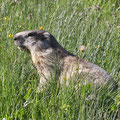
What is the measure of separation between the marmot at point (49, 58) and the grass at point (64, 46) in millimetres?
116

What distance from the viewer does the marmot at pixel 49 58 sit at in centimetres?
375

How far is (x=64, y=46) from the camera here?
4637mm

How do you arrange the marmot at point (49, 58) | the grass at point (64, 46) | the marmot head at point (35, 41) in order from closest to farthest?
1. the grass at point (64, 46)
2. the marmot at point (49, 58)
3. the marmot head at point (35, 41)

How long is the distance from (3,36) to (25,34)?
0.52 metres

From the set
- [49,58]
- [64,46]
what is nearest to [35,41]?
[49,58]

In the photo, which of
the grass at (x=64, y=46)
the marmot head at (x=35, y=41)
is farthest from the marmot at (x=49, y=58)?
the grass at (x=64, y=46)

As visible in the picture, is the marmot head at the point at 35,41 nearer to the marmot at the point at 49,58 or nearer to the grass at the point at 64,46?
the marmot at the point at 49,58

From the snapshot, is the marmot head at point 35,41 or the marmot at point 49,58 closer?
the marmot at point 49,58

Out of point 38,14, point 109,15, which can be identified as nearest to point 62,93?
point 38,14

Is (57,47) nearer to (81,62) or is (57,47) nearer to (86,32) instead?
(81,62)

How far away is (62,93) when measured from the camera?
3025 millimetres

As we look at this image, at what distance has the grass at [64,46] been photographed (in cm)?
290

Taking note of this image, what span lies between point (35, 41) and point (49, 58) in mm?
302

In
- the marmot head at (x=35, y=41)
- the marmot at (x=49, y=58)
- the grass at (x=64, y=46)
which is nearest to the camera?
the grass at (x=64, y=46)
